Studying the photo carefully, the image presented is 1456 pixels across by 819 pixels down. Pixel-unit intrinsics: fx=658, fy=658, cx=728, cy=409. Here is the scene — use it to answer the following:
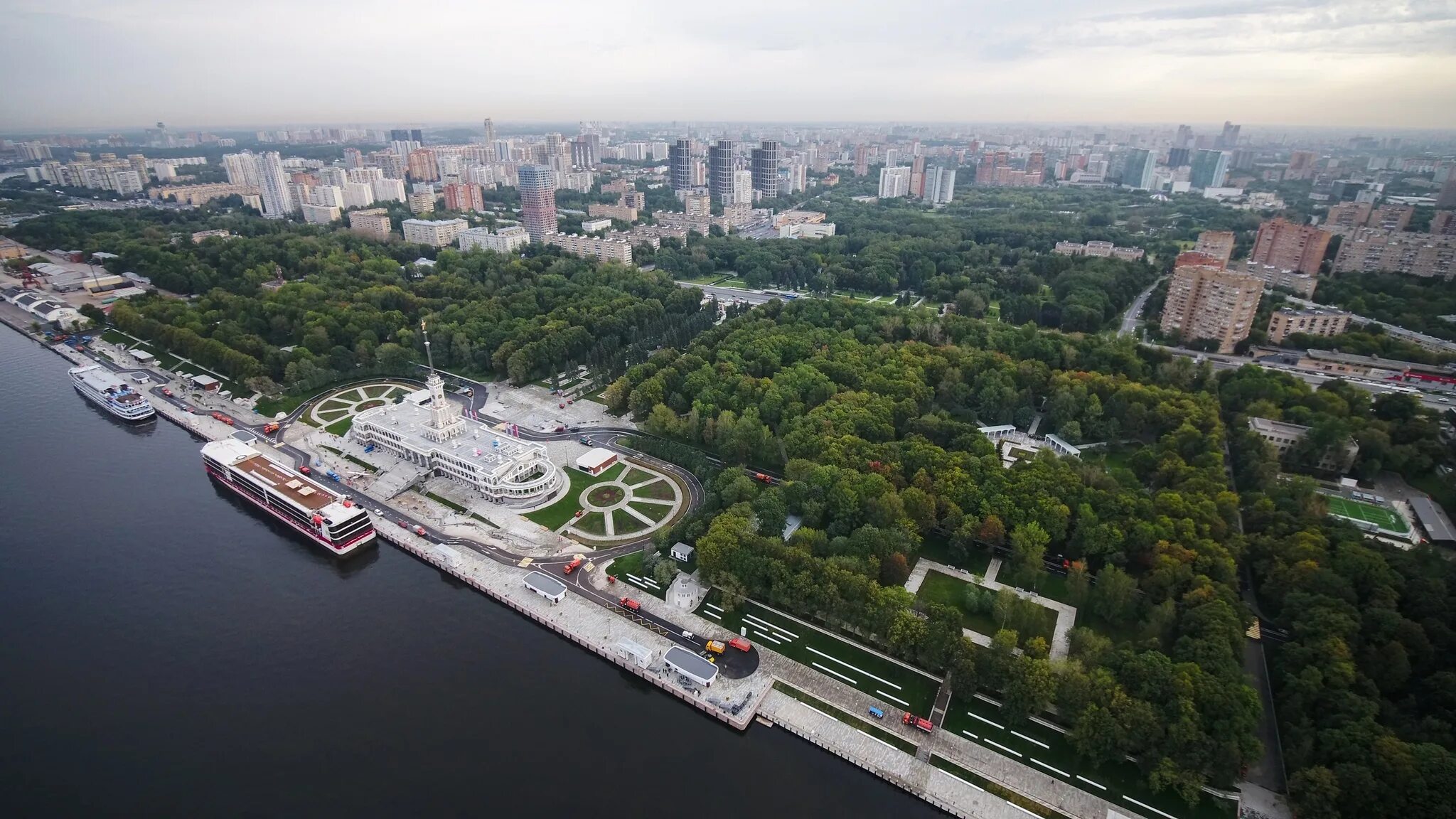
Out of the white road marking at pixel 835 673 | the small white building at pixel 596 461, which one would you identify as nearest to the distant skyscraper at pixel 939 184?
the small white building at pixel 596 461

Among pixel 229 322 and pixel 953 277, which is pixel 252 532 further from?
pixel 953 277

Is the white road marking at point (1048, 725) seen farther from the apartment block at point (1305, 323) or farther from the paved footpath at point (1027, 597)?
the apartment block at point (1305, 323)

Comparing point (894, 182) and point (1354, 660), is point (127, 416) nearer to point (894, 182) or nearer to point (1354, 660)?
point (1354, 660)

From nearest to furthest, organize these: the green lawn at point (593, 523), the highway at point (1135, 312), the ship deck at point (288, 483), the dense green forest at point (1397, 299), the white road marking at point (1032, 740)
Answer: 1. the white road marking at point (1032, 740)
2. the green lawn at point (593, 523)
3. the ship deck at point (288, 483)
4. the dense green forest at point (1397, 299)
5. the highway at point (1135, 312)

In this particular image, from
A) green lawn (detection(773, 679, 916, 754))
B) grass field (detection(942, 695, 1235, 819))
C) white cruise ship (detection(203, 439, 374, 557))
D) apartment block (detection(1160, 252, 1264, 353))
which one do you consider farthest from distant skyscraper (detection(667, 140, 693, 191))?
grass field (detection(942, 695, 1235, 819))

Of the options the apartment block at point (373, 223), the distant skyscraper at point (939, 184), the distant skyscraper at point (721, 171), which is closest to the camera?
the apartment block at point (373, 223)

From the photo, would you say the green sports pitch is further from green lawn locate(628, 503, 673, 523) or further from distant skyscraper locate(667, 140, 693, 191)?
distant skyscraper locate(667, 140, 693, 191)

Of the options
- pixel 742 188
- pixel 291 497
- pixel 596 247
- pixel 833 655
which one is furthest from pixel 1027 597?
pixel 742 188
